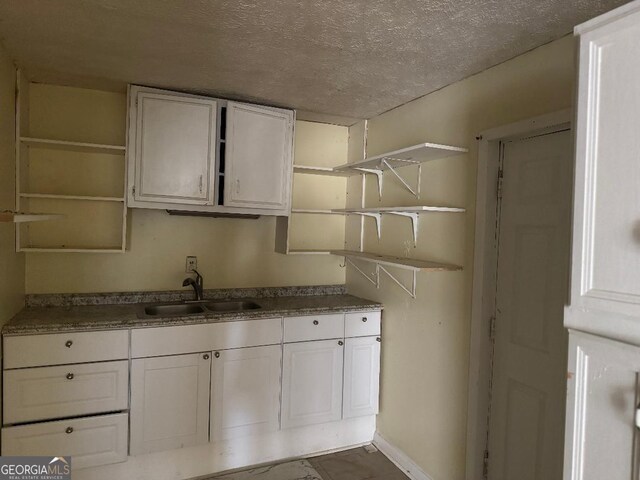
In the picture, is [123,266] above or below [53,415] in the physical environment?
above

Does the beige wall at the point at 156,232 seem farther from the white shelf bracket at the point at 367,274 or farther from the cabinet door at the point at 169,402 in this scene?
the cabinet door at the point at 169,402

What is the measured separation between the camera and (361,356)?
2.80 metres

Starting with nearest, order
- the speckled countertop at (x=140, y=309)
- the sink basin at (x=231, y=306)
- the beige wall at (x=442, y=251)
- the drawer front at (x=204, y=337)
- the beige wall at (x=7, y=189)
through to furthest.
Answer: the beige wall at (x=442, y=251), the beige wall at (x=7, y=189), the speckled countertop at (x=140, y=309), the drawer front at (x=204, y=337), the sink basin at (x=231, y=306)

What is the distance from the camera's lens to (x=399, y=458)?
103 inches

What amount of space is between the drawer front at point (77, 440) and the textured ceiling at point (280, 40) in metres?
1.86

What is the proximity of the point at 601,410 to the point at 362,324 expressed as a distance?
1932mm

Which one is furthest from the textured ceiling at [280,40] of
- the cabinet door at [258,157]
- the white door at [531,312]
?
the white door at [531,312]

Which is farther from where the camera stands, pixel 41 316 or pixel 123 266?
pixel 123 266

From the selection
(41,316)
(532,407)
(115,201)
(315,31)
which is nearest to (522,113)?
A: (315,31)

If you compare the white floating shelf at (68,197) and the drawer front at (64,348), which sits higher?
the white floating shelf at (68,197)

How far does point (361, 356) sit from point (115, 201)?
191 cm

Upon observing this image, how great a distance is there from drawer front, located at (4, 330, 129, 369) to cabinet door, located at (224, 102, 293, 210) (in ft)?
3.40

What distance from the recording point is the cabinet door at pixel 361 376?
9.04 feet

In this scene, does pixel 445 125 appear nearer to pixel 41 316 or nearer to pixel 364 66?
pixel 364 66
